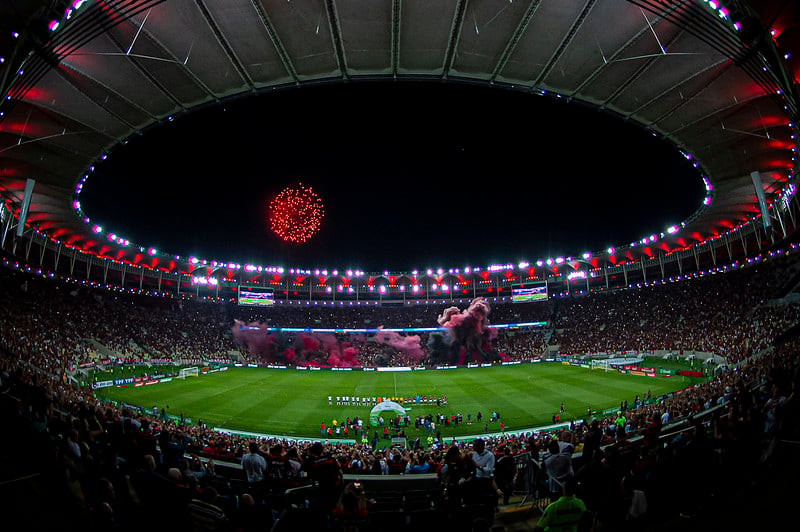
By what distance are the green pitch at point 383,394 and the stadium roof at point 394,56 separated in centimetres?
1889

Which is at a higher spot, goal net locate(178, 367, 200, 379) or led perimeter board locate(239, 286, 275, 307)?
led perimeter board locate(239, 286, 275, 307)

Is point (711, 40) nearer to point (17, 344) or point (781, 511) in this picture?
point (781, 511)

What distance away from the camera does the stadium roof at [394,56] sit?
11.0 metres

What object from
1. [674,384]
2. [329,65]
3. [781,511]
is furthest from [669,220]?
[781,511]

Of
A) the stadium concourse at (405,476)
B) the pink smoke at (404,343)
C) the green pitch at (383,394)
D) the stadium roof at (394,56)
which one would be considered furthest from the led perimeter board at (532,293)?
the stadium concourse at (405,476)

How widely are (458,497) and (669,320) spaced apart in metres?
63.0

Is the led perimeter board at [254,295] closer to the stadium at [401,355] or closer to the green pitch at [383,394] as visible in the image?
the stadium at [401,355]

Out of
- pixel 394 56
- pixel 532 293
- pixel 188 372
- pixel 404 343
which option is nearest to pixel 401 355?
pixel 404 343

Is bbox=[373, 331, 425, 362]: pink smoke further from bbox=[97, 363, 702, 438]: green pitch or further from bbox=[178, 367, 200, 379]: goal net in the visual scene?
bbox=[178, 367, 200, 379]: goal net

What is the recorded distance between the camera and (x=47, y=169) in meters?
23.5

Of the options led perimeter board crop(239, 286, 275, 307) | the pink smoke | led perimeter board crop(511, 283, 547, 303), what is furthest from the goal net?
led perimeter board crop(511, 283, 547, 303)

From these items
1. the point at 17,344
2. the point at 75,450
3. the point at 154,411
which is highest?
the point at 17,344

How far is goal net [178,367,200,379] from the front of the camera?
47.8m

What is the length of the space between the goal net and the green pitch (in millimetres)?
1045
